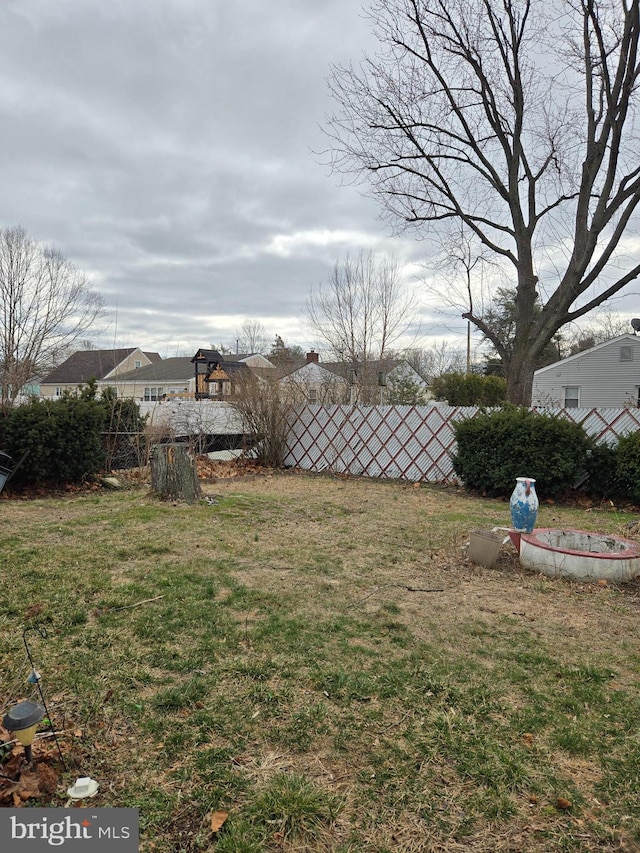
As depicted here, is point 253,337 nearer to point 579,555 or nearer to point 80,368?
point 80,368

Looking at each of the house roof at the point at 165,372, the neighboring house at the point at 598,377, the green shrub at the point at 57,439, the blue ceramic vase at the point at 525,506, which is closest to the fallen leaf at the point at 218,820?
the blue ceramic vase at the point at 525,506

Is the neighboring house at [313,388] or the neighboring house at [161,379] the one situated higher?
the neighboring house at [161,379]

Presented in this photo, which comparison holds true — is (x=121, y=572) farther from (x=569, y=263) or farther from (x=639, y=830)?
(x=569, y=263)

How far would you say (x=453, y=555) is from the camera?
4.27 metres

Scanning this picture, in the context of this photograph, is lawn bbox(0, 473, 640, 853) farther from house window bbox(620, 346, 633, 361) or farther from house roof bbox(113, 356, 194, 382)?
house roof bbox(113, 356, 194, 382)

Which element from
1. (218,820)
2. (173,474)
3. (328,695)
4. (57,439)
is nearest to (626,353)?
(173,474)

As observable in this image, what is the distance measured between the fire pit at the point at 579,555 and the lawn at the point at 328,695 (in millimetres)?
120

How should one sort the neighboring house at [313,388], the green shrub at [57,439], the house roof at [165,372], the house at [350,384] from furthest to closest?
the house roof at [165,372] → the house at [350,384] → the neighboring house at [313,388] → the green shrub at [57,439]

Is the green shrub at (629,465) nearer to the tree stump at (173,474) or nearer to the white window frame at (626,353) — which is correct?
the tree stump at (173,474)

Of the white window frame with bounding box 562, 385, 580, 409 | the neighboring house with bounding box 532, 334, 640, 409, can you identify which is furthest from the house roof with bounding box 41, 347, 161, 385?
the white window frame with bounding box 562, 385, 580, 409

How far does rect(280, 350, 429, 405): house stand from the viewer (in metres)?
11.4

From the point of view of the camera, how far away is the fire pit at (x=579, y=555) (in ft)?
11.8

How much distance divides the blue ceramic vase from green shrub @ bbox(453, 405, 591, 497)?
312 centimetres

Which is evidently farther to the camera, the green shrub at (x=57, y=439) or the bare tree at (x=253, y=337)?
the bare tree at (x=253, y=337)
